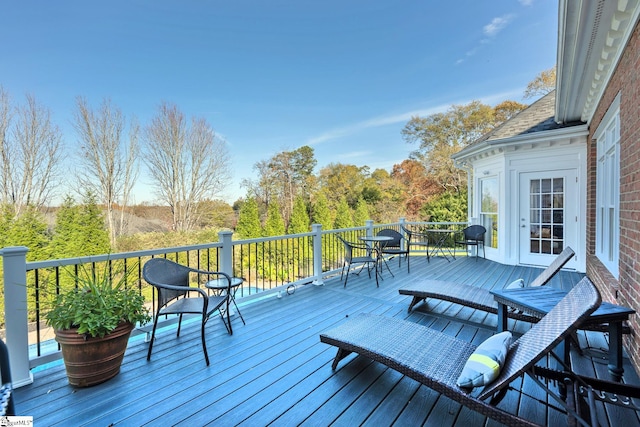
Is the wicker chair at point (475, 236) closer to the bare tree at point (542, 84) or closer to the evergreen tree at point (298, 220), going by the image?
the evergreen tree at point (298, 220)

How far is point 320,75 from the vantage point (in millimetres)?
12109

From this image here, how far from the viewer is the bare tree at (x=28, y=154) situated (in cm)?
898

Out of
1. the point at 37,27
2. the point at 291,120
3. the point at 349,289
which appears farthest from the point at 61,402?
the point at 291,120

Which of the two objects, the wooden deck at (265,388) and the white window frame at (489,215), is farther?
the white window frame at (489,215)

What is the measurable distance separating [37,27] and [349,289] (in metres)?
11.4

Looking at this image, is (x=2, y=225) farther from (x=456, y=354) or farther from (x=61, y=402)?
(x=456, y=354)

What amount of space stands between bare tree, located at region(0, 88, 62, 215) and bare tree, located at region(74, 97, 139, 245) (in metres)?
0.83

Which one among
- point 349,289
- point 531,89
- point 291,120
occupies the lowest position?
point 349,289

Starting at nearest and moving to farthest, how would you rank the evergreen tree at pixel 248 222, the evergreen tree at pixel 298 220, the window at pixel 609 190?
1. the window at pixel 609 190
2. the evergreen tree at pixel 248 222
3. the evergreen tree at pixel 298 220

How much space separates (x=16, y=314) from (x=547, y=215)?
308 inches

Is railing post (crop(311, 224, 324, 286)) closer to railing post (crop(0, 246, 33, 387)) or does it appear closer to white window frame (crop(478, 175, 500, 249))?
railing post (crop(0, 246, 33, 387))

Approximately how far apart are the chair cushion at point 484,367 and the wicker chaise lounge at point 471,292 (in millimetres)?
1431

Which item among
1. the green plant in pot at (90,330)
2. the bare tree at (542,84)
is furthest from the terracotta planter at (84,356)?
the bare tree at (542,84)

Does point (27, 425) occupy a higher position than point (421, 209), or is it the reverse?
point (421, 209)
